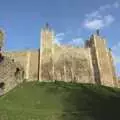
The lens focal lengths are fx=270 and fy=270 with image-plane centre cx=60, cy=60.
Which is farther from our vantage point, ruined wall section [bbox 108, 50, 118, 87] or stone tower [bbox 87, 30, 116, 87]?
ruined wall section [bbox 108, 50, 118, 87]

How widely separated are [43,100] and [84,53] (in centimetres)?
1602

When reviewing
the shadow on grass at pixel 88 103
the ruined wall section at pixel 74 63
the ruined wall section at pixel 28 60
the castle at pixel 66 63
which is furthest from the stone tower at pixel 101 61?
the shadow on grass at pixel 88 103

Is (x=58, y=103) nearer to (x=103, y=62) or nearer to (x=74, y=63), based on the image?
(x=74, y=63)

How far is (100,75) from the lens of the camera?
3212 cm

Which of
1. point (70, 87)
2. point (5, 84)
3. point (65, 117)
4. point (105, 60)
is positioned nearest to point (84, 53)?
point (105, 60)

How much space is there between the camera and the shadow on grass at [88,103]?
48.9 feet

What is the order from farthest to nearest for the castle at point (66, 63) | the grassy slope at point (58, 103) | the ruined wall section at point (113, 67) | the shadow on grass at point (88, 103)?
the ruined wall section at point (113, 67) < the castle at point (66, 63) < the shadow on grass at point (88, 103) < the grassy slope at point (58, 103)

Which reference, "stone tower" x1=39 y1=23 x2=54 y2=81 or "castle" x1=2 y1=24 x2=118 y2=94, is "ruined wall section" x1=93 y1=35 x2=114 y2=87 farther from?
"stone tower" x1=39 y1=23 x2=54 y2=81

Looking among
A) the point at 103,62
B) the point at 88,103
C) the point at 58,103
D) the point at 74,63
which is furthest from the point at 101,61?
the point at 58,103

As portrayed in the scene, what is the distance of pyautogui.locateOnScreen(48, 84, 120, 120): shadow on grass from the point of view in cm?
1489

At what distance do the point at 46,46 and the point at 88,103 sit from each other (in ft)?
53.0

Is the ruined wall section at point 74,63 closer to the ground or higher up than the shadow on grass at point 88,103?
higher up

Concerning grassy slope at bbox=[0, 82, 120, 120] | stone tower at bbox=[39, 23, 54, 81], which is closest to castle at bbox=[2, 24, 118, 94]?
stone tower at bbox=[39, 23, 54, 81]

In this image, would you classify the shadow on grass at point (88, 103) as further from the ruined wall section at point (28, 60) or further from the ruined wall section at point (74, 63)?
the ruined wall section at point (28, 60)
